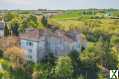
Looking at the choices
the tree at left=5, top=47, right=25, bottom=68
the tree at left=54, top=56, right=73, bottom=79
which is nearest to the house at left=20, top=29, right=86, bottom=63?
the tree at left=5, top=47, right=25, bottom=68

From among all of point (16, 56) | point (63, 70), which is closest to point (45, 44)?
point (16, 56)

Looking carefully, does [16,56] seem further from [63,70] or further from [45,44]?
[63,70]

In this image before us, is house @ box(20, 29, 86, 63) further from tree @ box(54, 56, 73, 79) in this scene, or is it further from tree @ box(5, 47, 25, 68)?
tree @ box(54, 56, 73, 79)

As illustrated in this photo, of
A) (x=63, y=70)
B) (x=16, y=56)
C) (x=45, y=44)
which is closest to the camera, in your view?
Result: (x=63, y=70)

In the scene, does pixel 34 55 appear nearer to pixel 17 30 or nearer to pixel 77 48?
pixel 77 48

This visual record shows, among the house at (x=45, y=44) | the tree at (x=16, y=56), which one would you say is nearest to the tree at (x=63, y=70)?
the tree at (x=16, y=56)
